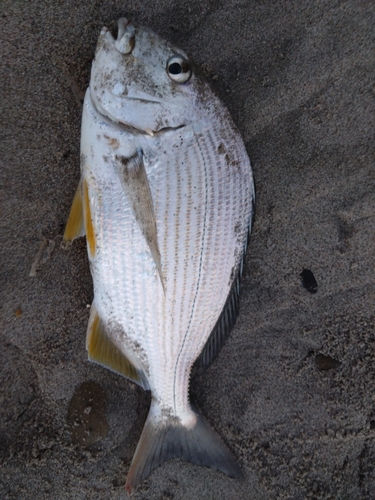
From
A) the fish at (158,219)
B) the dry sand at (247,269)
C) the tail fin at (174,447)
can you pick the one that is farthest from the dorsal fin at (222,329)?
the tail fin at (174,447)

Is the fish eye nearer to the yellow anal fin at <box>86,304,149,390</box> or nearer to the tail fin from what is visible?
the yellow anal fin at <box>86,304,149,390</box>

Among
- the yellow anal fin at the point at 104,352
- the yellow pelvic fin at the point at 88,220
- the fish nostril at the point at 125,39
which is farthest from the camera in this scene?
the yellow anal fin at the point at 104,352

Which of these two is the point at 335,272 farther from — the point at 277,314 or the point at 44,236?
the point at 44,236

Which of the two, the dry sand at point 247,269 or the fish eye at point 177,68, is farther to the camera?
the dry sand at point 247,269

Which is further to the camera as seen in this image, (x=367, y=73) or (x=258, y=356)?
(x=258, y=356)

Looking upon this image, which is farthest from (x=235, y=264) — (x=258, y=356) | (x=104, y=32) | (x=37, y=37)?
(x=37, y=37)

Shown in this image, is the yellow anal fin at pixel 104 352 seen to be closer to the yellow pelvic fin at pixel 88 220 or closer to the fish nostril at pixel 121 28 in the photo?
the yellow pelvic fin at pixel 88 220
